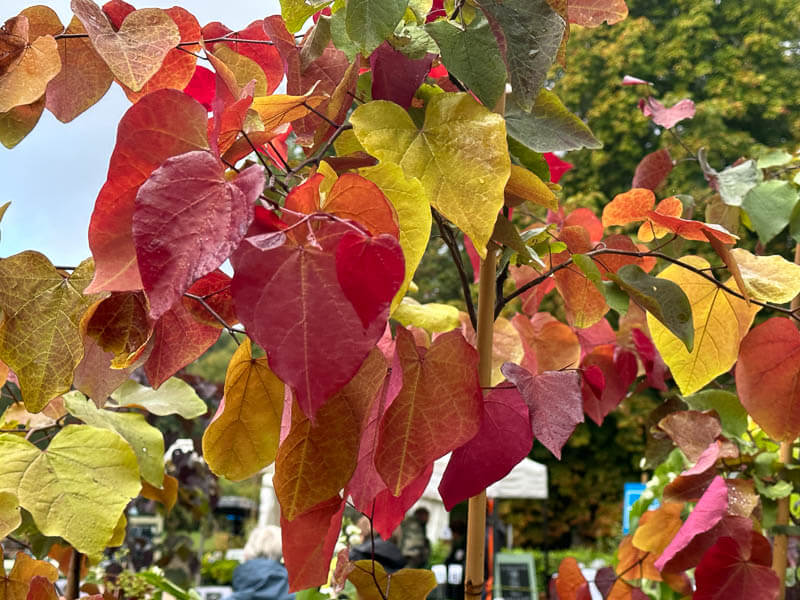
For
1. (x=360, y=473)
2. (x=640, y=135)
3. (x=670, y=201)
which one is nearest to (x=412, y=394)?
(x=360, y=473)

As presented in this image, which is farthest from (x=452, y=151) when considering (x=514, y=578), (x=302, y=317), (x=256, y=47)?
(x=514, y=578)

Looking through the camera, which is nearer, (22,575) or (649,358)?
(22,575)

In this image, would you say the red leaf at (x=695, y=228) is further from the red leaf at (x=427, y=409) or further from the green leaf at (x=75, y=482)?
the green leaf at (x=75, y=482)

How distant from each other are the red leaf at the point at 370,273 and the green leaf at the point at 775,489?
919 mm

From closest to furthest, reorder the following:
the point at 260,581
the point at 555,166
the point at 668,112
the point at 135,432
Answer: the point at 555,166
the point at 135,432
the point at 668,112
the point at 260,581

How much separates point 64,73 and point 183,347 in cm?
20

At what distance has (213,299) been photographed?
44cm

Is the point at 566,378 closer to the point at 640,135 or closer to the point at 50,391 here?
the point at 50,391

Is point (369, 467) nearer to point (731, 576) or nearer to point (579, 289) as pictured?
point (579, 289)

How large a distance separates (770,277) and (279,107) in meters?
0.36

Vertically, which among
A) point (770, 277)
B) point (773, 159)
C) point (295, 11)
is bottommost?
point (770, 277)

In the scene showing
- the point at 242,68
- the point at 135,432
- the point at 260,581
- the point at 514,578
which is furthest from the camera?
the point at 514,578

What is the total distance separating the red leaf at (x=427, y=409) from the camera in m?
0.39

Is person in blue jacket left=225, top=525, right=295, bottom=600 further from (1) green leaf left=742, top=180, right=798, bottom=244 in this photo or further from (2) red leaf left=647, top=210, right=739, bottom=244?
(2) red leaf left=647, top=210, right=739, bottom=244
